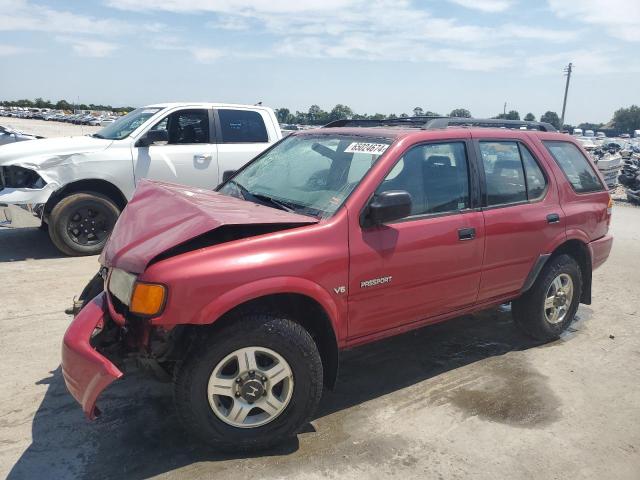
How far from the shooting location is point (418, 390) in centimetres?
373

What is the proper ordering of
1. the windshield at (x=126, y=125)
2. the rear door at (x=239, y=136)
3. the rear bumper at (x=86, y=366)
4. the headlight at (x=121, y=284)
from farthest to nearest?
the rear door at (x=239, y=136), the windshield at (x=126, y=125), the headlight at (x=121, y=284), the rear bumper at (x=86, y=366)

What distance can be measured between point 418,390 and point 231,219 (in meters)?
1.87

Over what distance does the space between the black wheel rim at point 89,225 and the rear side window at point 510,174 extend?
4.79 meters

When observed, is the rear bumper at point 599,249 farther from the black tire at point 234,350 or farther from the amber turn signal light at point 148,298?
the amber turn signal light at point 148,298

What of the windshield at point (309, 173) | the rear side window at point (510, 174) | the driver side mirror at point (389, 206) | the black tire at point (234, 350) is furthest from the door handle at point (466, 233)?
the black tire at point (234, 350)

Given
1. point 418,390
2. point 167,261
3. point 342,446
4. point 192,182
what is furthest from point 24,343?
point 192,182

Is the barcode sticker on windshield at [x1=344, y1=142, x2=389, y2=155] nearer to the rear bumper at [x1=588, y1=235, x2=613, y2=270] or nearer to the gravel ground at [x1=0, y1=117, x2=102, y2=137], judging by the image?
the rear bumper at [x1=588, y1=235, x2=613, y2=270]

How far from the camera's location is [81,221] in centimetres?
664

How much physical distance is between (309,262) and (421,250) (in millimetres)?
865

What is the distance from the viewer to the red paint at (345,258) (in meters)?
2.65

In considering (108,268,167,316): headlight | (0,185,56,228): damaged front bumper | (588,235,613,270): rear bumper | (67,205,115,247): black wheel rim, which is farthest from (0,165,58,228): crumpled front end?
(588,235,613,270): rear bumper

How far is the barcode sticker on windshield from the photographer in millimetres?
3461

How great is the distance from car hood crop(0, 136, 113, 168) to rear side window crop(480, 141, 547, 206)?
194 inches

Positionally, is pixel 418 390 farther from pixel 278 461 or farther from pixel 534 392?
pixel 278 461
